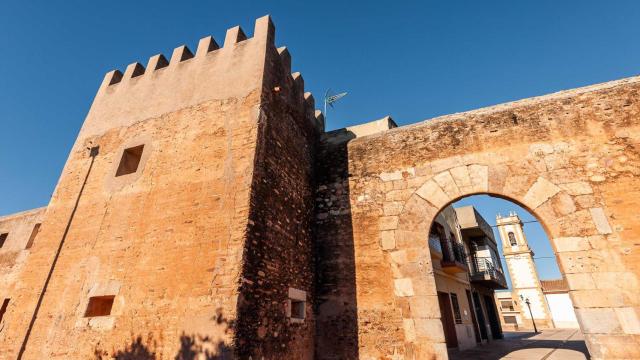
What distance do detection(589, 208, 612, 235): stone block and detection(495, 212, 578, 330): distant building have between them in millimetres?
27639

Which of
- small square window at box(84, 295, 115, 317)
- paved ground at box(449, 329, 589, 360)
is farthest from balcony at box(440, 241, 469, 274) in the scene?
small square window at box(84, 295, 115, 317)

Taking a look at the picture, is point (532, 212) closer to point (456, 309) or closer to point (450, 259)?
point (450, 259)

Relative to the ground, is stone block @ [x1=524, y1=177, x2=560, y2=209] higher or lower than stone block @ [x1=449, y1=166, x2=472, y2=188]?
lower

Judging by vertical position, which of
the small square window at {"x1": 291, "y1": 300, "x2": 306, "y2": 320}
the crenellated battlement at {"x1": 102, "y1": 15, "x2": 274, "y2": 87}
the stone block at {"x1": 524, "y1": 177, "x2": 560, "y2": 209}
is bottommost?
the small square window at {"x1": 291, "y1": 300, "x2": 306, "y2": 320}

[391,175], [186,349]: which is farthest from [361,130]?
[186,349]

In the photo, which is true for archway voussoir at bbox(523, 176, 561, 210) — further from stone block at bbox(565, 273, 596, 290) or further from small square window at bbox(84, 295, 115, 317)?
small square window at bbox(84, 295, 115, 317)

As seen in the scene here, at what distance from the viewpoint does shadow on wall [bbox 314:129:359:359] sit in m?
5.64

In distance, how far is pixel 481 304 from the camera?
15.4m

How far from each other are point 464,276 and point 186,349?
12462 millimetres

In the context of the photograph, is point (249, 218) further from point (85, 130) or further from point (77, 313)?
point (85, 130)

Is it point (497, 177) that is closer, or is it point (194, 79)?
point (497, 177)

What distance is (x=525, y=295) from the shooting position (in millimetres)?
30016

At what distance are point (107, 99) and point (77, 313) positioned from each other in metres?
4.85

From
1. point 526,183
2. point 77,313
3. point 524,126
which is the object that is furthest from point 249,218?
point 524,126
